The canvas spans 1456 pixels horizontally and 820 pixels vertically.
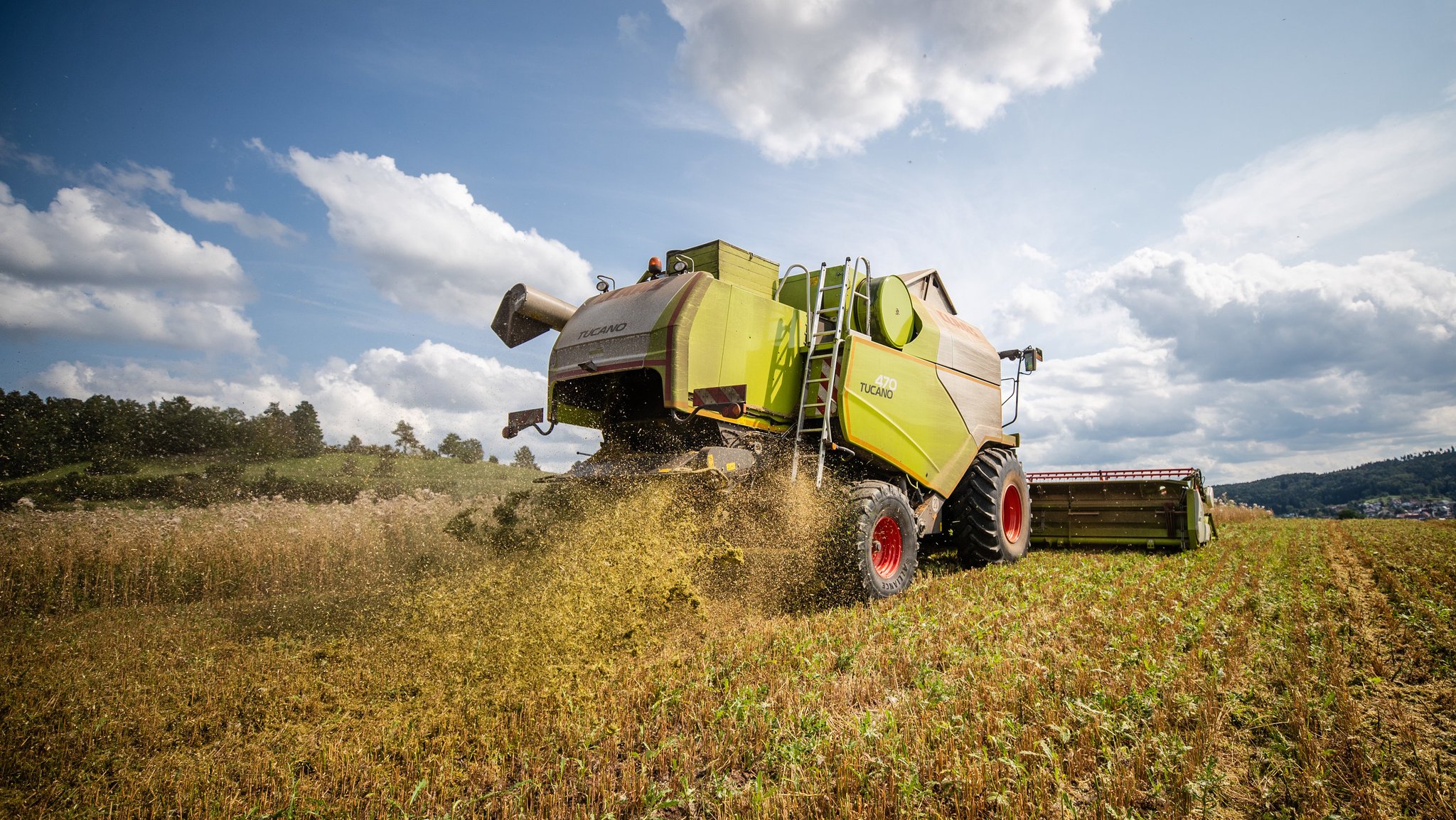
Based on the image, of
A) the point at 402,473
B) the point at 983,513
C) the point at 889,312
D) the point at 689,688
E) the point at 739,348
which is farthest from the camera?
the point at 402,473

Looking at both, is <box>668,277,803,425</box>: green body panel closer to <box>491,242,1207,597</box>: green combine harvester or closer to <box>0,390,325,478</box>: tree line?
<box>491,242,1207,597</box>: green combine harvester

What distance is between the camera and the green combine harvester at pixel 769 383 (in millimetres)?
4902

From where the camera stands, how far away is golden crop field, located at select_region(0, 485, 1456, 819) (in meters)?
2.46

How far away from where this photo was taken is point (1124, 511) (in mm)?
9414

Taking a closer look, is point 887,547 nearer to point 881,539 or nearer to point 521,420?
point 881,539

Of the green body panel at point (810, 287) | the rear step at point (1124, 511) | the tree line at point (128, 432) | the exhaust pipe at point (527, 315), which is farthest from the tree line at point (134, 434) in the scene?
the rear step at point (1124, 511)

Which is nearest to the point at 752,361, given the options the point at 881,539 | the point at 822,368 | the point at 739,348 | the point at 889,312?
the point at 739,348

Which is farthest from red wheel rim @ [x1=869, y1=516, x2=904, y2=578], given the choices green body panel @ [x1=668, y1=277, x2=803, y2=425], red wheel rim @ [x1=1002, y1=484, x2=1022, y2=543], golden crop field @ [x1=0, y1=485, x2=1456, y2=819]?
red wheel rim @ [x1=1002, y1=484, x2=1022, y2=543]

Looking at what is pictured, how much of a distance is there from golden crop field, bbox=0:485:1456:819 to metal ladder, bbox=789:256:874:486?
0.52 m

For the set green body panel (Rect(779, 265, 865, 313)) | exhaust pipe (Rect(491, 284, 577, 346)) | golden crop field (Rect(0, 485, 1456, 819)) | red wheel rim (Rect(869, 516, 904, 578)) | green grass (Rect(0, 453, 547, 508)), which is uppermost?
green body panel (Rect(779, 265, 865, 313))

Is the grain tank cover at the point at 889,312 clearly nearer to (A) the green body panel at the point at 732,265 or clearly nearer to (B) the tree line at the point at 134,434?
(A) the green body panel at the point at 732,265

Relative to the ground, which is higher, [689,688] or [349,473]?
[349,473]

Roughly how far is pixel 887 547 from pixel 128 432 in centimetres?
969

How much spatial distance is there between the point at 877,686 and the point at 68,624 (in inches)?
241
